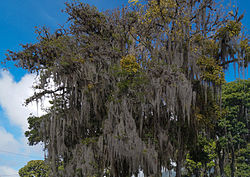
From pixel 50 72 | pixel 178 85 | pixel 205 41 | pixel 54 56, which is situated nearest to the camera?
pixel 178 85

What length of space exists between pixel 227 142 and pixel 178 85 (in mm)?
12221

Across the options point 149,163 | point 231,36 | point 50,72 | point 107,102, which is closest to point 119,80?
point 107,102

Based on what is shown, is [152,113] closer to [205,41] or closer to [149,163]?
[149,163]

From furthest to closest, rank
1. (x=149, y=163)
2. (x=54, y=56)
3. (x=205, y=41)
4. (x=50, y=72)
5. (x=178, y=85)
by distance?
(x=205, y=41) → (x=54, y=56) → (x=50, y=72) → (x=178, y=85) → (x=149, y=163)

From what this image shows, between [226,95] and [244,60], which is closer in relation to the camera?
[244,60]

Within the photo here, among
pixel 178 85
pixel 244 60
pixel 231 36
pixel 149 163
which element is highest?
pixel 231 36

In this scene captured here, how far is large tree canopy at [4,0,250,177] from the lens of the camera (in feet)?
33.3

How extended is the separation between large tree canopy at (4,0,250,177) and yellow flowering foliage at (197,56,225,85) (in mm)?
47

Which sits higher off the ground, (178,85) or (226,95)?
(226,95)

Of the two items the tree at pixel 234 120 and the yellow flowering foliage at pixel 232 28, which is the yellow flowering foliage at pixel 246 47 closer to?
the yellow flowering foliage at pixel 232 28

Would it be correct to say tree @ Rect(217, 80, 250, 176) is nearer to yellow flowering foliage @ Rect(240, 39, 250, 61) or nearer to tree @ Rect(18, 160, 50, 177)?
yellow flowering foliage @ Rect(240, 39, 250, 61)

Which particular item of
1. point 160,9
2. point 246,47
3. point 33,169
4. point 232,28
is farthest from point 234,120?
point 33,169

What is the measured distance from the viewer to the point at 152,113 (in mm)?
11414

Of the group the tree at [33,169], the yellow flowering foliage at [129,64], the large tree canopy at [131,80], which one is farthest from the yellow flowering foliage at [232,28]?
the tree at [33,169]
